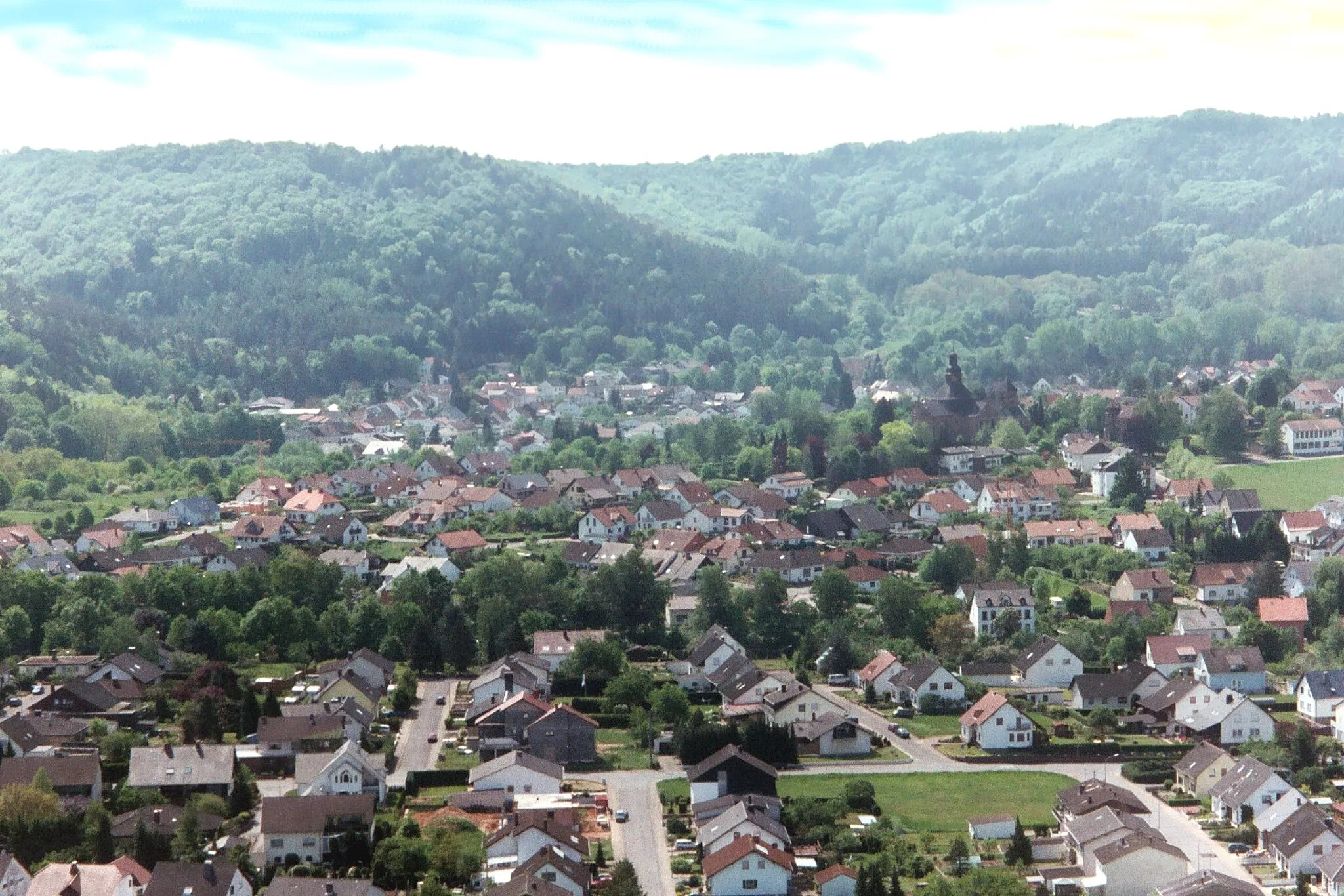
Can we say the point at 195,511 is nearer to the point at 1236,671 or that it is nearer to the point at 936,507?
the point at 936,507

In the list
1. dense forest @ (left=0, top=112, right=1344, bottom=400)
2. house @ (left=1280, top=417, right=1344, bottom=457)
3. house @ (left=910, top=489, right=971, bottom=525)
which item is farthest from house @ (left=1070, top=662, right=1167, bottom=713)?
dense forest @ (left=0, top=112, right=1344, bottom=400)

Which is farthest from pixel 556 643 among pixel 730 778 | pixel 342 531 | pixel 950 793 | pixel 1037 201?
pixel 1037 201

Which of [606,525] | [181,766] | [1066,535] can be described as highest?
[181,766]

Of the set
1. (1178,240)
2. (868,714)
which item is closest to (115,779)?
(868,714)

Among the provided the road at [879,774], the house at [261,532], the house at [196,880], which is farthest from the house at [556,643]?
the house at [261,532]

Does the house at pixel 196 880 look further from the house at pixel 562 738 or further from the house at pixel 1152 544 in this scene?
the house at pixel 1152 544

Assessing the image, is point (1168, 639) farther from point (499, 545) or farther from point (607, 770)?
point (499, 545)

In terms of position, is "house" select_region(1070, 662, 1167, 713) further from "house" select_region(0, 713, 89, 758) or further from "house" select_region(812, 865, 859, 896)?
"house" select_region(0, 713, 89, 758)
